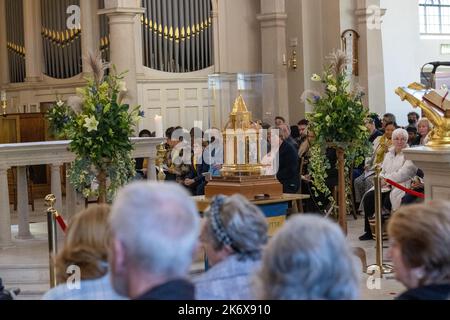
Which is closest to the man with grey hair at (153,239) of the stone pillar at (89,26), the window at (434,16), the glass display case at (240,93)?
the glass display case at (240,93)

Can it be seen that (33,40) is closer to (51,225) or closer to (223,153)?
(223,153)

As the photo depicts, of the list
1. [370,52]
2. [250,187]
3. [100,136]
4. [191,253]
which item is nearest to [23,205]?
[100,136]

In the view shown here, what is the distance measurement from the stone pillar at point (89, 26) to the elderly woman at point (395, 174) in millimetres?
6992

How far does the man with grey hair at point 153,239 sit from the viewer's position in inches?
114

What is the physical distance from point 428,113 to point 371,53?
806 cm

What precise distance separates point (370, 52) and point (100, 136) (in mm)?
8444

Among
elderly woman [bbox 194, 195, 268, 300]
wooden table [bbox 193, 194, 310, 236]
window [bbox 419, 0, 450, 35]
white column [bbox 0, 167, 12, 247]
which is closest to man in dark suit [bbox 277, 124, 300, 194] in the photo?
wooden table [bbox 193, 194, 310, 236]

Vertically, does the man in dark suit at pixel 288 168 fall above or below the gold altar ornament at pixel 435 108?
below

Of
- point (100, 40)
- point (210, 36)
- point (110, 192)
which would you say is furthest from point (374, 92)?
point (110, 192)

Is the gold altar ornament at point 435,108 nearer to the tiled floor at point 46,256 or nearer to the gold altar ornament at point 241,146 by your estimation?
the tiled floor at point 46,256

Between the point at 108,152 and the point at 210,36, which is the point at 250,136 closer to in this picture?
the point at 108,152

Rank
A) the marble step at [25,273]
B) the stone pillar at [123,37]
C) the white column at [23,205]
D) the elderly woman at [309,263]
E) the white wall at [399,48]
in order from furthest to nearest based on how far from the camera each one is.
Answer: the white wall at [399,48] → the stone pillar at [123,37] → the white column at [23,205] → the marble step at [25,273] → the elderly woman at [309,263]

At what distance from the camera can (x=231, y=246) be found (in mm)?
3979
